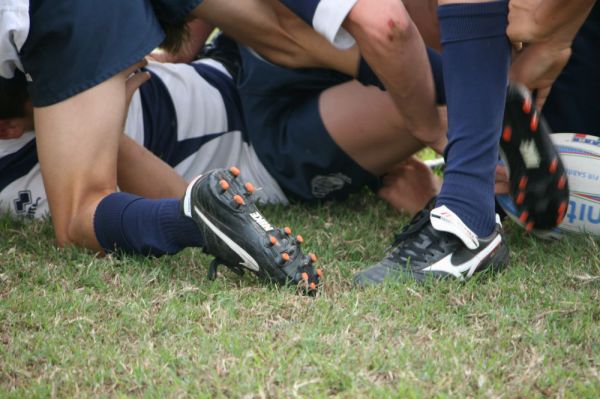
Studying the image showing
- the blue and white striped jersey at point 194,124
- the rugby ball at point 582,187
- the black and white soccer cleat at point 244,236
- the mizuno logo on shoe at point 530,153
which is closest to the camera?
the black and white soccer cleat at point 244,236

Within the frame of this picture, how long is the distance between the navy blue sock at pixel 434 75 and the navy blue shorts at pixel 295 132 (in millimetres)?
215

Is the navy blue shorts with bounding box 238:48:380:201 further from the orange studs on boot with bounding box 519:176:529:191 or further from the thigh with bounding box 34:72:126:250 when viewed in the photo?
the orange studs on boot with bounding box 519:176:529:191

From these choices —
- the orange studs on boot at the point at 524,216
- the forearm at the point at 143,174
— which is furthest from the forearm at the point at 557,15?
the forearm at the point at 143,174

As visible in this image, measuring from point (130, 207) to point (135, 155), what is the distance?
0.48 meters

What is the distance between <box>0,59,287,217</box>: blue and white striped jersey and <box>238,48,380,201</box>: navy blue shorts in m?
0.07

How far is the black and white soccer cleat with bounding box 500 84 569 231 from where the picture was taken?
2.13m

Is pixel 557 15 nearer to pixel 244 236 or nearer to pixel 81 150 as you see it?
pixel 244 236

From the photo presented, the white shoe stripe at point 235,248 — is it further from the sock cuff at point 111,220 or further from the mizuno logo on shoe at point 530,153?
the mizuno logo on shoe at point 530,153

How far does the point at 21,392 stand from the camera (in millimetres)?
1626

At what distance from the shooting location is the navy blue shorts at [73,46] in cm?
228

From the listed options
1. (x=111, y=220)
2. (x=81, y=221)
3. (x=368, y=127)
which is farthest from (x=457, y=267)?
(x=81, y=221)

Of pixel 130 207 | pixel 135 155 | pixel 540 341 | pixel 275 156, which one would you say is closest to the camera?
pixel 540 341

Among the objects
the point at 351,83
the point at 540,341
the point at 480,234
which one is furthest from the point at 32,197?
the point at 540,341

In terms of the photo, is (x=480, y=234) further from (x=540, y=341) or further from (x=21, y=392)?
(x=21, y=392)
